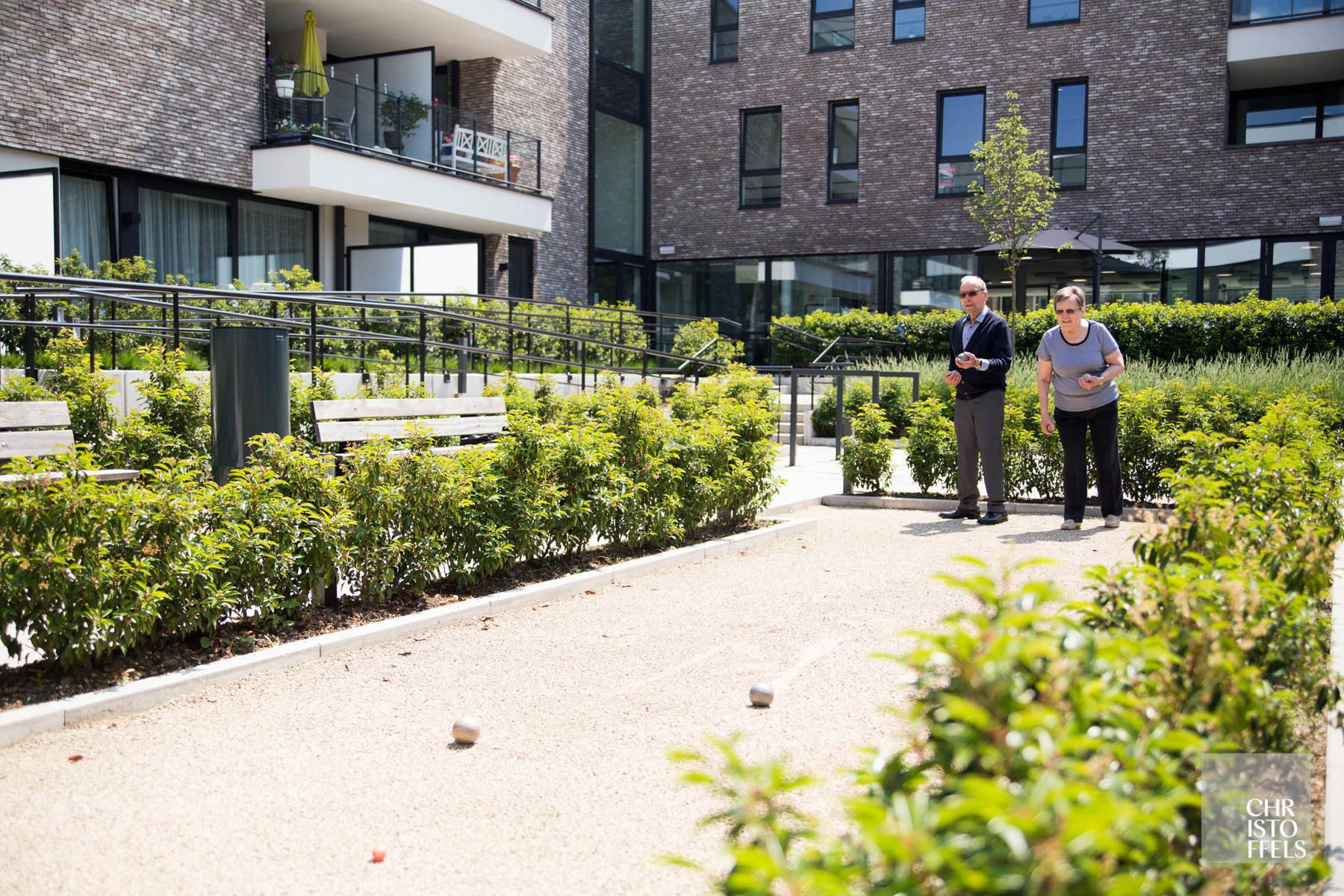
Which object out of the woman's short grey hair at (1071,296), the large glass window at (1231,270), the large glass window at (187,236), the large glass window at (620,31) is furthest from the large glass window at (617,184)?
the woman's short grey hair at (1071,296)

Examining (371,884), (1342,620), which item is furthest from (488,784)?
(1342,620)

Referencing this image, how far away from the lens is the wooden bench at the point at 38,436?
5.04 m

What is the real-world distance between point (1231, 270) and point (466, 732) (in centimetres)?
2354

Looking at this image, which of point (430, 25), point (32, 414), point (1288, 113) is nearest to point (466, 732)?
point (32, 414)

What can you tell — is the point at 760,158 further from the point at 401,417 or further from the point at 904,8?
the point at 401,417

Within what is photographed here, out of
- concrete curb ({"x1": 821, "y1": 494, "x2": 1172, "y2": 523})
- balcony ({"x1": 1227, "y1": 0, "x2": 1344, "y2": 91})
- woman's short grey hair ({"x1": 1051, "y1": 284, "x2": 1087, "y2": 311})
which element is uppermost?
balcony ({"x1": 1227, "y1": 0, "x2": 1344, "y2": 91})

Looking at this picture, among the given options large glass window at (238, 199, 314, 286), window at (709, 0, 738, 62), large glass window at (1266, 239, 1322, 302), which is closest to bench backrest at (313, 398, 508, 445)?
large glass window at (238, 199, 314, 286)

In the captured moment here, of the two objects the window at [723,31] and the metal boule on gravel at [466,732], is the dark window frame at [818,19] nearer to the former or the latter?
the window at [723,31]

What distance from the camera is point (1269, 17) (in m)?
22.8

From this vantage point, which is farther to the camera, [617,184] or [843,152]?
[617,184]

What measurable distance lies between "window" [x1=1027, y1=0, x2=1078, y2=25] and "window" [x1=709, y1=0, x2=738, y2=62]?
22.9 feet

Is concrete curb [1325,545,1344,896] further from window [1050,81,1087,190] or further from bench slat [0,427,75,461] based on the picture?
window [1050,81,1087,190]

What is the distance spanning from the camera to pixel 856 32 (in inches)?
1038

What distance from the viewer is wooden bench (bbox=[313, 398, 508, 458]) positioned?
6.20 meters
